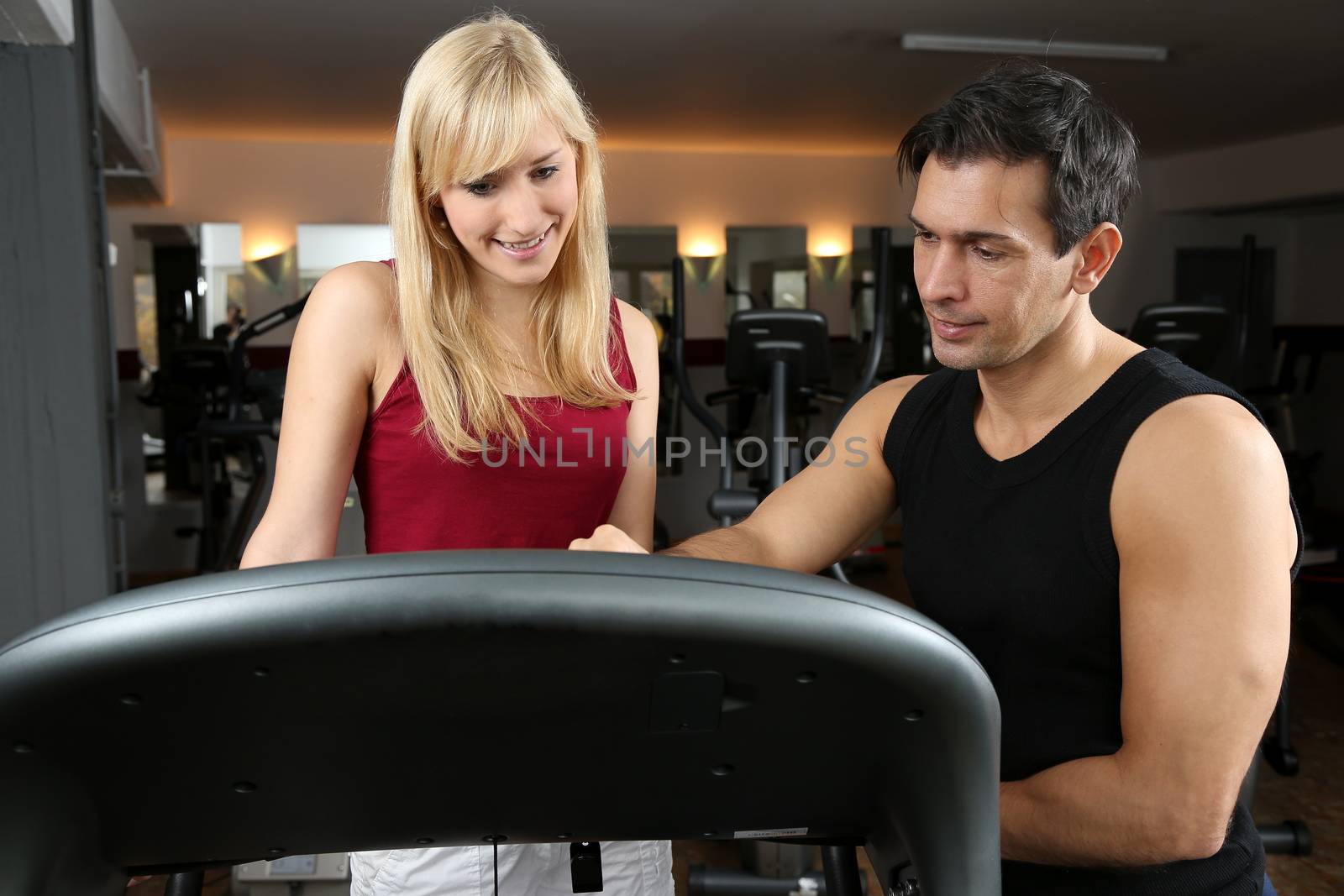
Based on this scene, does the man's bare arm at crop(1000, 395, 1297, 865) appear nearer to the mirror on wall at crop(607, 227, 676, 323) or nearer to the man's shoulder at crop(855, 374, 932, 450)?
the man's shoulder at crop(855, 374, 932, 450)

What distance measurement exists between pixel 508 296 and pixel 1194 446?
32.2 inches

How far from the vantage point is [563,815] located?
1.79 feet

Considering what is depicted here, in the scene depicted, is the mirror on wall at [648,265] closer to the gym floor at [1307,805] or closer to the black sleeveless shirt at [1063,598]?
the gym floor at [1307,805]

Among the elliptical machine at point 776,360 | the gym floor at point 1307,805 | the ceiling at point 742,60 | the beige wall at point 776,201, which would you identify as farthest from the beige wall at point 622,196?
the gym floor at point 1307,805

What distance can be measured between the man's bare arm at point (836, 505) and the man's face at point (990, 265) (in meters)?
0.28

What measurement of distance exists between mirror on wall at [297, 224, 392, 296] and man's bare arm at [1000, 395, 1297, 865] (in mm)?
6556

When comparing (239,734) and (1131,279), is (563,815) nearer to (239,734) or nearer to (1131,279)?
(239,734)

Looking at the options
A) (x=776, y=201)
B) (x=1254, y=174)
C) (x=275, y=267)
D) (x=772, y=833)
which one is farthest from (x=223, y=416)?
(x=1254, y=174)

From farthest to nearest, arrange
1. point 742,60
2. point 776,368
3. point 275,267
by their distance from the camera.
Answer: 1. point 275,267
2. point 742,60
3. point 776,368

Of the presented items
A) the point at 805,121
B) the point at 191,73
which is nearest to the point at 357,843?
the point at 191,73

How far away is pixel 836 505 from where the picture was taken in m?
1.40

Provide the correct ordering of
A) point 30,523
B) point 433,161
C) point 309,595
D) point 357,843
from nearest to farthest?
point 309,595 < point 357,843 < point 433,161 < point 30,523

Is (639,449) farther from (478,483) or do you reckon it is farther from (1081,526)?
(1081,526)

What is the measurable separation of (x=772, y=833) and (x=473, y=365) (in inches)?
31.8
